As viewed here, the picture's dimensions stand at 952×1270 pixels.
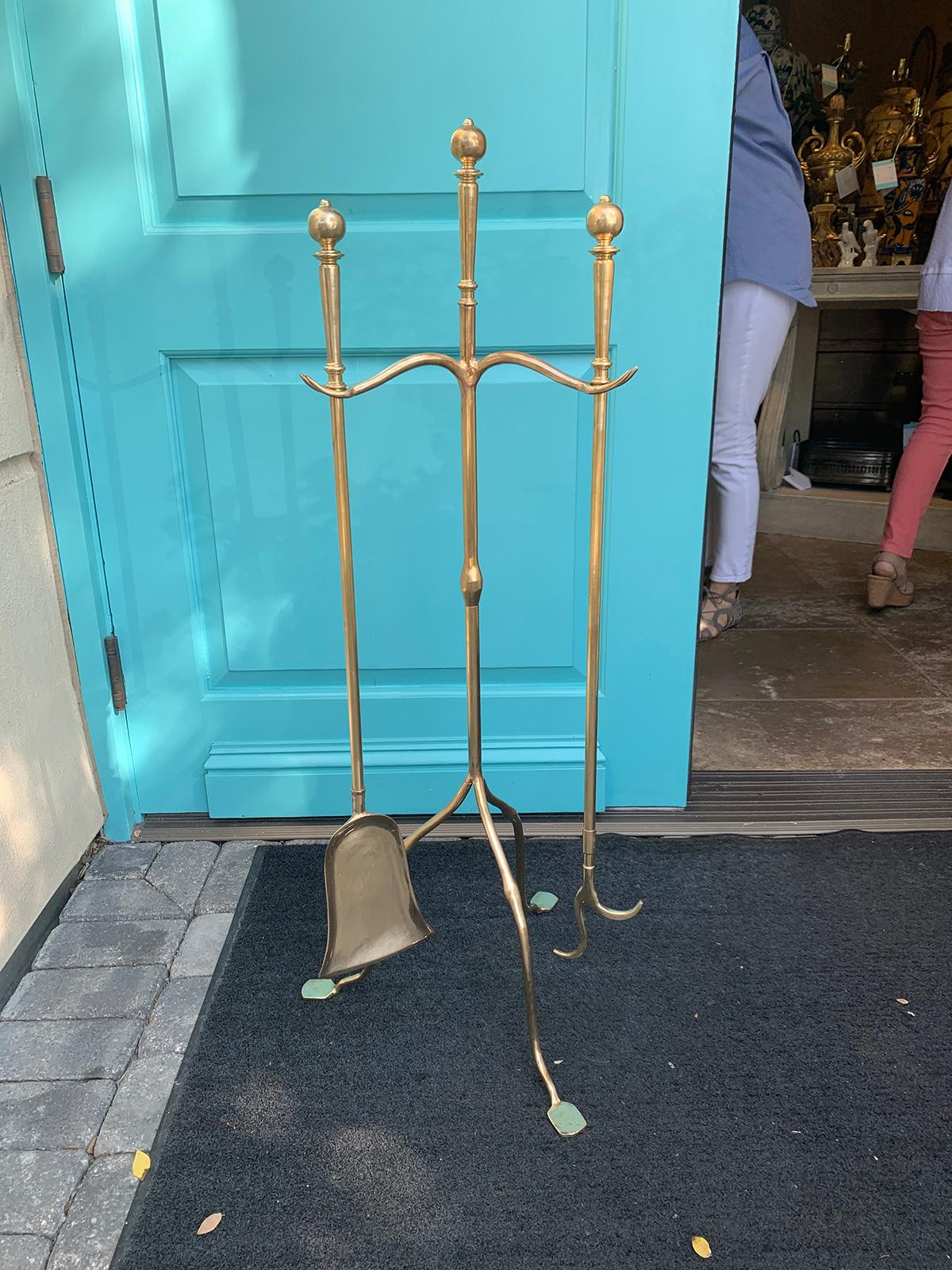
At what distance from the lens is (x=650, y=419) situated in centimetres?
159

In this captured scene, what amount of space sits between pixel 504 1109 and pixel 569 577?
2.86 feet

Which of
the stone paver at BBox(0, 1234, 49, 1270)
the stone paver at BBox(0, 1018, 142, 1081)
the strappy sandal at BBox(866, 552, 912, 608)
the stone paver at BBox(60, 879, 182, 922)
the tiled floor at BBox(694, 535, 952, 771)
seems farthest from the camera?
the strappy sandal at BBox(866, 552, 912, 608)

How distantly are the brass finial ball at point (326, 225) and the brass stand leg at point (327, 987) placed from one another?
0.96 meters

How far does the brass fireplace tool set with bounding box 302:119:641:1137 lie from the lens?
3.41 feet

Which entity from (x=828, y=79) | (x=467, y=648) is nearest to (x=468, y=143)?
(x=467, y=648)

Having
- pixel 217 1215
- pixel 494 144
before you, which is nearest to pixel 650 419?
pixel 494 144

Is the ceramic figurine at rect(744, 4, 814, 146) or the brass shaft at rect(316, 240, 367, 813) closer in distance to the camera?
the brass shaft at rect(316, 240, 367, 813)

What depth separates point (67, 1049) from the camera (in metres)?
1.28

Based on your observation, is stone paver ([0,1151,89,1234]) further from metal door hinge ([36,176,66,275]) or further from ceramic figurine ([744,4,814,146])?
ceramic figurine ([744,4,814,146])

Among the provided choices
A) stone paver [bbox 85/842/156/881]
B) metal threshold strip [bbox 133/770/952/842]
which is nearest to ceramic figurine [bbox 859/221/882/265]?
metal threshold strip [bbox 133/770/952/842]

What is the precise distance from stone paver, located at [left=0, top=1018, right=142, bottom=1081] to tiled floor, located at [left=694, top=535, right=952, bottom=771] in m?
1.24

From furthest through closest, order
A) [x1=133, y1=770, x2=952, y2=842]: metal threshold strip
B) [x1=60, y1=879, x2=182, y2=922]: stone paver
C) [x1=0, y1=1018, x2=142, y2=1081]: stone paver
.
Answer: [x1=133, y1=770, x2=952, y2=842]: metal threshold strip → [x1=60, y1=879, x2=182, y2=922]: stone paver → [x1=0, y1=1018, x2=142, y2=1081]: stone paver

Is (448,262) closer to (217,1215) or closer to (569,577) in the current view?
(569,577)

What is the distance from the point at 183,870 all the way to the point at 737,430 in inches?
68.0
